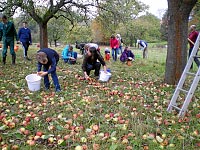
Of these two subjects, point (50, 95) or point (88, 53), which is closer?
point (50, 95)

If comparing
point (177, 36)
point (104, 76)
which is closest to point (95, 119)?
point (104, 76)

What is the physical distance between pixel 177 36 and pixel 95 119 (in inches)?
147

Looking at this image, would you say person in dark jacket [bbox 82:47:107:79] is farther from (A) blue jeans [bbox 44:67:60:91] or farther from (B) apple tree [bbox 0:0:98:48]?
(B) apple tree [bbox 0:0:98:48]

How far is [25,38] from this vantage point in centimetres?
1308

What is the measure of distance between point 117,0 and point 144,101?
1176 cm

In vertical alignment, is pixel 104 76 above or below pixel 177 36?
below

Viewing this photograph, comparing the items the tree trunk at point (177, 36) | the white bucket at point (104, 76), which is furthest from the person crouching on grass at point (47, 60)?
the tree trunk at point (177, 36)

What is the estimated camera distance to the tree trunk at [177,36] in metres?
6.62

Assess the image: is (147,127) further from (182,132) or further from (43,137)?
(43,137)

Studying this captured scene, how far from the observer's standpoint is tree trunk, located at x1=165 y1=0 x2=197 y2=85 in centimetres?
662

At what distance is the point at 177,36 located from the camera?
6840 mm

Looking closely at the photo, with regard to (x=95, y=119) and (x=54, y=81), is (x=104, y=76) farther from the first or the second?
(x=95, y=119)

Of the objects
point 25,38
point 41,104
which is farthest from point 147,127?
point 25,38

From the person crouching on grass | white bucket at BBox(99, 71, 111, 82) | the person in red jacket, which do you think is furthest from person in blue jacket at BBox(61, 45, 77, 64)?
the person crouching on grass
